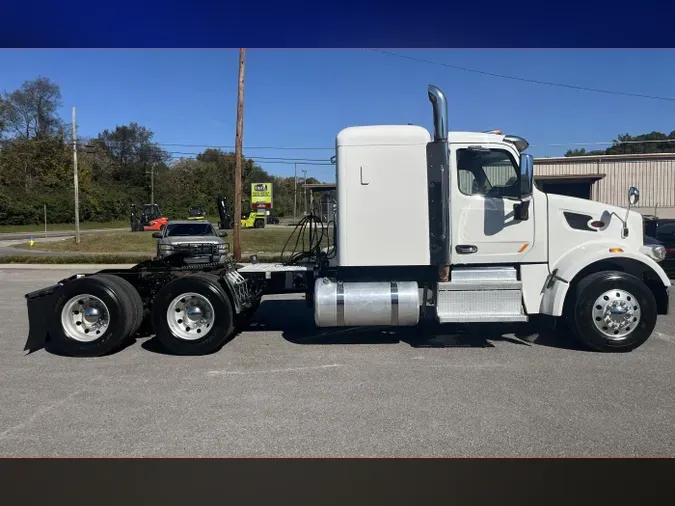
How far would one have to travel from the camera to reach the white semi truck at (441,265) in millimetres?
7262

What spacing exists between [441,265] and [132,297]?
4.02 m

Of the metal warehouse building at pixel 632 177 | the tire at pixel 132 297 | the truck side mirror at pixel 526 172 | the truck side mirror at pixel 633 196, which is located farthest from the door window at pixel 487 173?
the metal warehouse building at pixel 632 177

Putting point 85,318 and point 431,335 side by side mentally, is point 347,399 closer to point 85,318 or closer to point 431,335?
point 431,335

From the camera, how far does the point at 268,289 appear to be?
27.7ft

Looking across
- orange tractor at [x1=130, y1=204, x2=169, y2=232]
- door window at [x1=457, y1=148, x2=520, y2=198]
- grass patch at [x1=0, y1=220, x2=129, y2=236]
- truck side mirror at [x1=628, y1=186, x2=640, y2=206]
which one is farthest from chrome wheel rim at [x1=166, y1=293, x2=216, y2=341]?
grass patch at [x1=0, y1=220, x2=129, y2=236]

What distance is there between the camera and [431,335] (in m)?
8.34

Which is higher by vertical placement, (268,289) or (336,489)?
(268,289)

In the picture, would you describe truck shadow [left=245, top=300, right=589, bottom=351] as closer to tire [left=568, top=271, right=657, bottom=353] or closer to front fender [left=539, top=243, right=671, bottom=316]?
tire [left=568, top=271, right=657, bottom=353]

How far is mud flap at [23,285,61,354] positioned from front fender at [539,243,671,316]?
6.31m

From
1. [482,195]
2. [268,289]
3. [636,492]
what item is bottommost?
[636,492]

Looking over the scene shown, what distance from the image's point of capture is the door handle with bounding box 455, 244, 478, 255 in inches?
297
